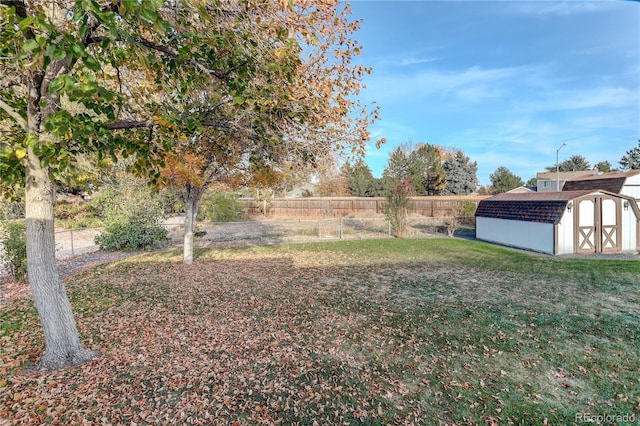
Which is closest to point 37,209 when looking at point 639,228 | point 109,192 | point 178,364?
point 178,364

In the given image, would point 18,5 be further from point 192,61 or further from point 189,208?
point 189,208

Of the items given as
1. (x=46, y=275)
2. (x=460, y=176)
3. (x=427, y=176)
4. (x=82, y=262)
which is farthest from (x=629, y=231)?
(x=427, y=176)

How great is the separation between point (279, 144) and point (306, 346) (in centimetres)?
295

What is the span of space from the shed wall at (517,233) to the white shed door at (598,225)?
106 cm

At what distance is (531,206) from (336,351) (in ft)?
42.9

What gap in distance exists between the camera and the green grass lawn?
3.10 metres

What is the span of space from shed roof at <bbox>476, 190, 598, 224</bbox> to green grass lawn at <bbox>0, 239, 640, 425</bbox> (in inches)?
185

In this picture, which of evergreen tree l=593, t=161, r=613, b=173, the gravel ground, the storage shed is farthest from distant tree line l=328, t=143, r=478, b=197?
evergreen tree l=593, t=161, r=613, b=173

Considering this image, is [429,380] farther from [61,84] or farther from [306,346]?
[61,84]

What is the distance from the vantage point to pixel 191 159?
8.20 metres

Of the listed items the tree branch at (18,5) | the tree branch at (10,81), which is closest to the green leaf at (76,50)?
the tree branch at (18,5)

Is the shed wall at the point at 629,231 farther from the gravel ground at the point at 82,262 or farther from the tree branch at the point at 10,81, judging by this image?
the tree branch at the point at 10,81

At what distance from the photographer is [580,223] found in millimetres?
12195

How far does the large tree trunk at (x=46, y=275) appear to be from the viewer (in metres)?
3.59
